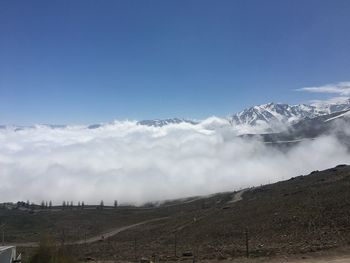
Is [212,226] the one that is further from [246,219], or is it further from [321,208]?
[321,208]

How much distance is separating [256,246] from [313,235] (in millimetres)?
5828

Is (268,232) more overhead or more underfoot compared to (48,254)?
more overhead

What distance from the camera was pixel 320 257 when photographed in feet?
118

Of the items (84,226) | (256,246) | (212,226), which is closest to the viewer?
(256,246)

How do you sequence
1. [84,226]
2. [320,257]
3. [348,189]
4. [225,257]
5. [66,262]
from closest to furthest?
[66,262] → [320,257] → [225,257] → [348,189] → [84,226]

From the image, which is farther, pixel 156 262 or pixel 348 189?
pixel 348 189

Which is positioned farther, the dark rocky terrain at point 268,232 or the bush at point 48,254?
the dark rocky terrain at point 268,232

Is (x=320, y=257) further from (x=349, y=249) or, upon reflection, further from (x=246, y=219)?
(x=246, y=219)

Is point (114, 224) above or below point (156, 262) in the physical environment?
above

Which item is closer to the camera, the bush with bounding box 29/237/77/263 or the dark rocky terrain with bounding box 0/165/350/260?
the bush with bounding box 29/237/77/263

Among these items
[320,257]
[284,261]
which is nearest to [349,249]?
[320,257]

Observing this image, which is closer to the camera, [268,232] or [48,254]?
[48,254]

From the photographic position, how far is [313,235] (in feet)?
155

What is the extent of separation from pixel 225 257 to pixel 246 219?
2844 cm
